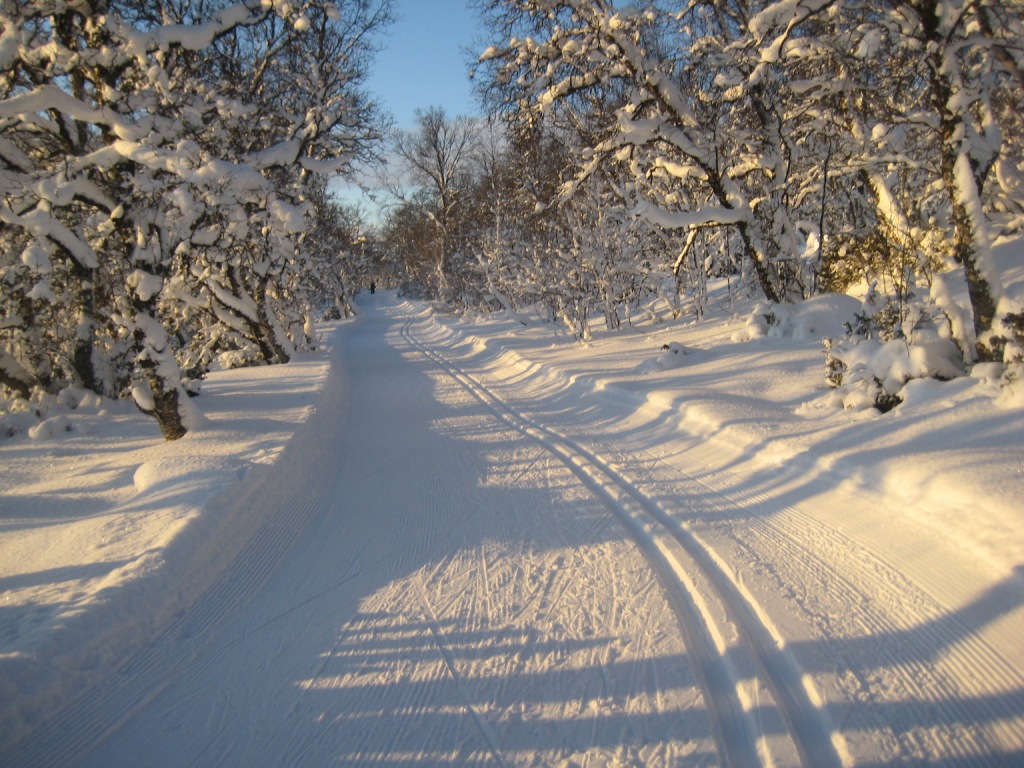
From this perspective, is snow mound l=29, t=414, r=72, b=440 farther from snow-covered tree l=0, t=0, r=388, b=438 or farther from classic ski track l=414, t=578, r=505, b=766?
classic ski track l=414, t=578, r=505, b=766

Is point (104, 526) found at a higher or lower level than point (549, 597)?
higher

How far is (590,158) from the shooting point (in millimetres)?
11031

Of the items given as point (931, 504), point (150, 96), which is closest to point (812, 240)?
point (931, 504)

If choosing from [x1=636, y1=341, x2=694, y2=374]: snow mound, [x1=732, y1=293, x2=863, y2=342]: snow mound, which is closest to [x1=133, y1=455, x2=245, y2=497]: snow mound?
[x1=636, y1=341, x2=694, y2=374]: snow mound

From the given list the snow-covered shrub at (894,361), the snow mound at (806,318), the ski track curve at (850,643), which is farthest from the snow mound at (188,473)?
the snow mound at (806,318)

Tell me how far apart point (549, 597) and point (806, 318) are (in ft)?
28.2

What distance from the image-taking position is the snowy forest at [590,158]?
6246mm

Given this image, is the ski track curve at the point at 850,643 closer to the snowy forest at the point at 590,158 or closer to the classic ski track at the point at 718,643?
the classic ski track at the point at 718,643

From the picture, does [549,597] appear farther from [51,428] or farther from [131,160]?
[51,428]

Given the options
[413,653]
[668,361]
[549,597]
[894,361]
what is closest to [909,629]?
[549,597]

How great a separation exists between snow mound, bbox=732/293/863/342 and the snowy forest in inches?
6.3

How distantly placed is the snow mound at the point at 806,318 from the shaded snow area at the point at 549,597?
9.30 ft

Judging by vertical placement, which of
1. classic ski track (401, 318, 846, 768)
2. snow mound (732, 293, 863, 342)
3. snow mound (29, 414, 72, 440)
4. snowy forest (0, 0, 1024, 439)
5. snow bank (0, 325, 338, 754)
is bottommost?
classic ski track (401, 318, 846, 768)

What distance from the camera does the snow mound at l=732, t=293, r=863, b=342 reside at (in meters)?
10.2
